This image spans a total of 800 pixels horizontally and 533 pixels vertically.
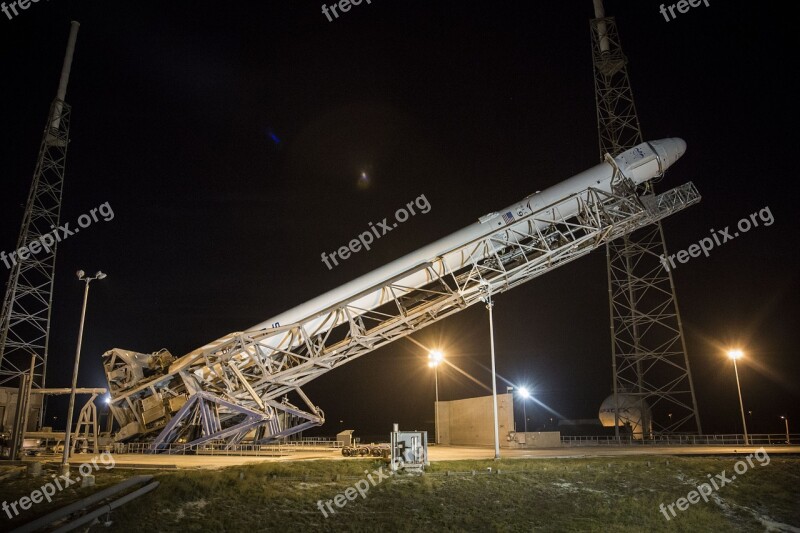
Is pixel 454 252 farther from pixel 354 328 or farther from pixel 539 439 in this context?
pixel 539 439

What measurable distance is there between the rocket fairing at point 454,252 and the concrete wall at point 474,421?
11531 mm

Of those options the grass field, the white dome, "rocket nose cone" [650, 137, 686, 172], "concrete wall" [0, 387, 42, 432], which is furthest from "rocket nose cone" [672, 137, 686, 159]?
"concrete wall" [0, 387, 42, 432]

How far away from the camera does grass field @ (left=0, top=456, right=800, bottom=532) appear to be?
1331 centimetres

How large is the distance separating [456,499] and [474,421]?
20.0 metres

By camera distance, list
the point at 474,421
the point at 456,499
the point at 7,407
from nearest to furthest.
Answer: the point at 456,499 < the point at 7,407 < the point at 474,421

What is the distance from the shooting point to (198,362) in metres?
23.4

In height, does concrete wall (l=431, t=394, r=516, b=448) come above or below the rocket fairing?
below

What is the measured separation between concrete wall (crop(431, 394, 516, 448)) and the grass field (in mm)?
12182

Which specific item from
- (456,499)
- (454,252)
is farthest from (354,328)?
(456,499)

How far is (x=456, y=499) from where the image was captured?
1499 cm

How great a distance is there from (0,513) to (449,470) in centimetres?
1103

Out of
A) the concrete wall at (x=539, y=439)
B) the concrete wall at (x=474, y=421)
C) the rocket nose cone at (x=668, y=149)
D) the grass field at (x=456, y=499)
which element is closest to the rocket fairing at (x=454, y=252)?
the rocket nose cone at (x=668, y=149)

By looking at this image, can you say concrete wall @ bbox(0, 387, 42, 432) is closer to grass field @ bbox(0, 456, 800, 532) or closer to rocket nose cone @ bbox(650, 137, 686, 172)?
grass field @ bbox(0, 456, 800, 532)

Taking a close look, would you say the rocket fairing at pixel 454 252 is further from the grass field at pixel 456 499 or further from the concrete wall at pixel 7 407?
the concrete wall at pixel 7 407
